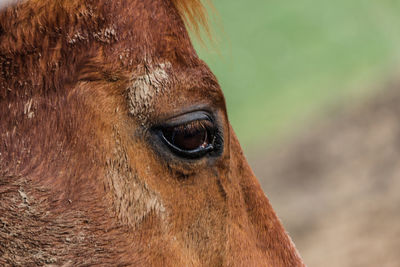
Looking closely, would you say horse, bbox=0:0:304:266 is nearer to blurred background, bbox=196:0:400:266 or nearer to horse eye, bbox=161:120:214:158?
horse eye, bbox=161:120:214:158

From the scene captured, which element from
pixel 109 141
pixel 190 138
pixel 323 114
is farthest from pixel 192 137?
pixel 323 114

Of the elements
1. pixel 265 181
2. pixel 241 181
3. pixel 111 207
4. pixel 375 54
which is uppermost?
pixel 375 54

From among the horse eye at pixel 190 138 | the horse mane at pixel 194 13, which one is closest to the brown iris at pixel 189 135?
the horse eye at pixel 190 138

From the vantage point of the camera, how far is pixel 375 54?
14.0 metres

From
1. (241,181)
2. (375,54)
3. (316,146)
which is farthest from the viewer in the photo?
(375,54)

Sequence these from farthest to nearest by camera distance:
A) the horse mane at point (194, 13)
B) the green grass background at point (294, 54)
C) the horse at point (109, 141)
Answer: the green grass background at point (294, 54)
the horse mane at point (194, 13)
the horse at point (109, 141)

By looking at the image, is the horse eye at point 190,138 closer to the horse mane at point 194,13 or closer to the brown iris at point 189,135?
the brown iris at point 189,135

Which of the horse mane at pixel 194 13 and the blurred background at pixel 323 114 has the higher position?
the blurred background at pixel 323 114

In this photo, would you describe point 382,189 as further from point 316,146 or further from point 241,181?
point 241,181

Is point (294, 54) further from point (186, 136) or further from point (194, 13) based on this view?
point (186, 136)

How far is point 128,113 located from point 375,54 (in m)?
12.5

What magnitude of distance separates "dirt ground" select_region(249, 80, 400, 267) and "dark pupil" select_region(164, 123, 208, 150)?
5.35 metres

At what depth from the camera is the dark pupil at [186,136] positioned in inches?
92.0

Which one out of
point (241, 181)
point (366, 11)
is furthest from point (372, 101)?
point (241, 181)
